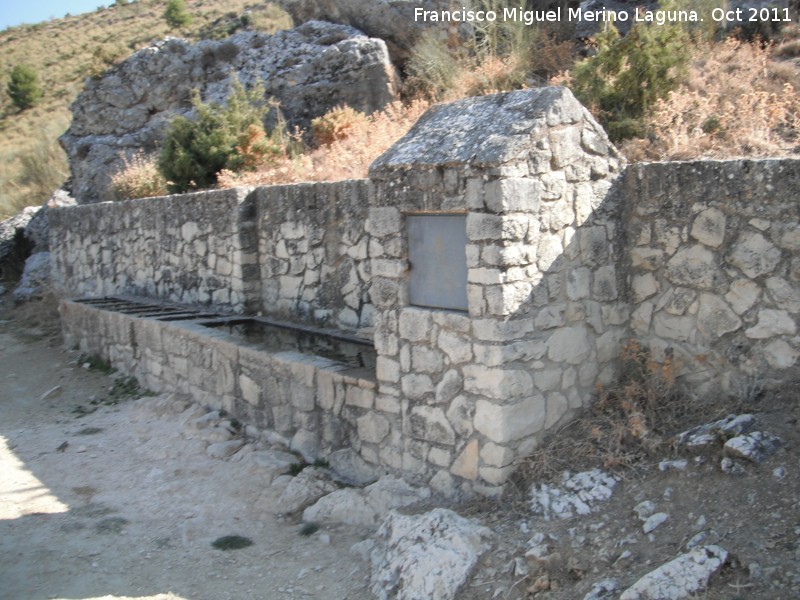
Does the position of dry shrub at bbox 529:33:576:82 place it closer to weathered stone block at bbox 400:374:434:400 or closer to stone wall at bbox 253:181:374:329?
stone wall at bbox 253:181:374:329

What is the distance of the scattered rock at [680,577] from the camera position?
305cm

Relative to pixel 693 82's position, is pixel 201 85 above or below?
above

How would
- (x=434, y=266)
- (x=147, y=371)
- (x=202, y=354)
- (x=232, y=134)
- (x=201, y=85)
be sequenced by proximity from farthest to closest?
(x=201, y=85) < (x=232, y=134) < (x=147, y=371) < (x=202, y=354) < (x=434, y=266)

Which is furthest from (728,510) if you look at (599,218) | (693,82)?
(693,82)

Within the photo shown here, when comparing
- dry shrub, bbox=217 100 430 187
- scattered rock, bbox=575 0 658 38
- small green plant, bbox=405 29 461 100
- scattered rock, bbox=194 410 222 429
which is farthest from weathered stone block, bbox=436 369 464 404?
scattered rock, bbox=575 0 658 38

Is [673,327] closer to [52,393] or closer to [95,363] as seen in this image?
[52,393]

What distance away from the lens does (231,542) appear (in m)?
4.69

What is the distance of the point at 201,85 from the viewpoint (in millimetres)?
14453

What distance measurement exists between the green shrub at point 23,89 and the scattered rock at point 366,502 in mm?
30389

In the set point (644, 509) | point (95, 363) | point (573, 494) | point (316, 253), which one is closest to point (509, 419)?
point (573, 494)

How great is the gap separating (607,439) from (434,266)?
1.39 m

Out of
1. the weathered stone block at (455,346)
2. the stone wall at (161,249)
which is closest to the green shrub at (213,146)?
the stone wall at (161,249)

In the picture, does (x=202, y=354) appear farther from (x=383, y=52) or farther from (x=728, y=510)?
(x=383, y=52)

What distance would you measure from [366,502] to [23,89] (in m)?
30.7
